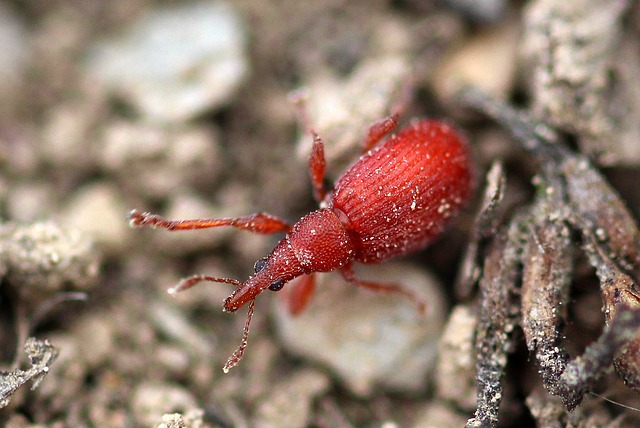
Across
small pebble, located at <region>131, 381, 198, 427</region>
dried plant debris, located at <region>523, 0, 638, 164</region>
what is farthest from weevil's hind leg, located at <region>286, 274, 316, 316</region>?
dried plant debris, located at <region>523, 0, 638, 164</region>

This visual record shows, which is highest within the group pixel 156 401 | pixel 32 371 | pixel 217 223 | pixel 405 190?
pixel 405 190

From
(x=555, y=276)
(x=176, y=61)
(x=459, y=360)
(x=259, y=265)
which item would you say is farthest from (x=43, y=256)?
(x=555, y=276)

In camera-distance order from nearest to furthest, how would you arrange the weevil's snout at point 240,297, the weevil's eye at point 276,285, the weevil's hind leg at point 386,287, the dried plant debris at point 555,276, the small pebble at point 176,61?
1. the dried plant debris at point 555,276
2. the weevil's snout at point 240,297
3. the weevil's eye at point 276,285
4. the weevil's hind leg at point 386,287
5. the small pebble at point 176,61

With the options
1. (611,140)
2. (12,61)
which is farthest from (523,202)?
(12,61)

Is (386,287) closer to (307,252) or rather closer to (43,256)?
(307,252)

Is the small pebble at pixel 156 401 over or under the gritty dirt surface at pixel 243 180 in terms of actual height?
under

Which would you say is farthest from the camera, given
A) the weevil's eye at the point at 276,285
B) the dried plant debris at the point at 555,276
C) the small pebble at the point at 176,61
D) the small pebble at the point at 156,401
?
the small pebble at the point at 176,61

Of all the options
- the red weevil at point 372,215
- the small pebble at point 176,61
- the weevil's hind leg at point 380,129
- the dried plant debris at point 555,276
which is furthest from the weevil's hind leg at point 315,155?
the dried plant debris at point 555,276

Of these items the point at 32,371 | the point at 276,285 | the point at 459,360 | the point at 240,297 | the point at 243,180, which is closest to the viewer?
the point at 32,371

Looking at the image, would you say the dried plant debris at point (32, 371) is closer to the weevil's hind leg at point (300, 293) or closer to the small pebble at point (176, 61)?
the weevil's hind leg at point (300, 293)

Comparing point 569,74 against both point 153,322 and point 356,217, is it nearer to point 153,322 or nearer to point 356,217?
point 356,217
